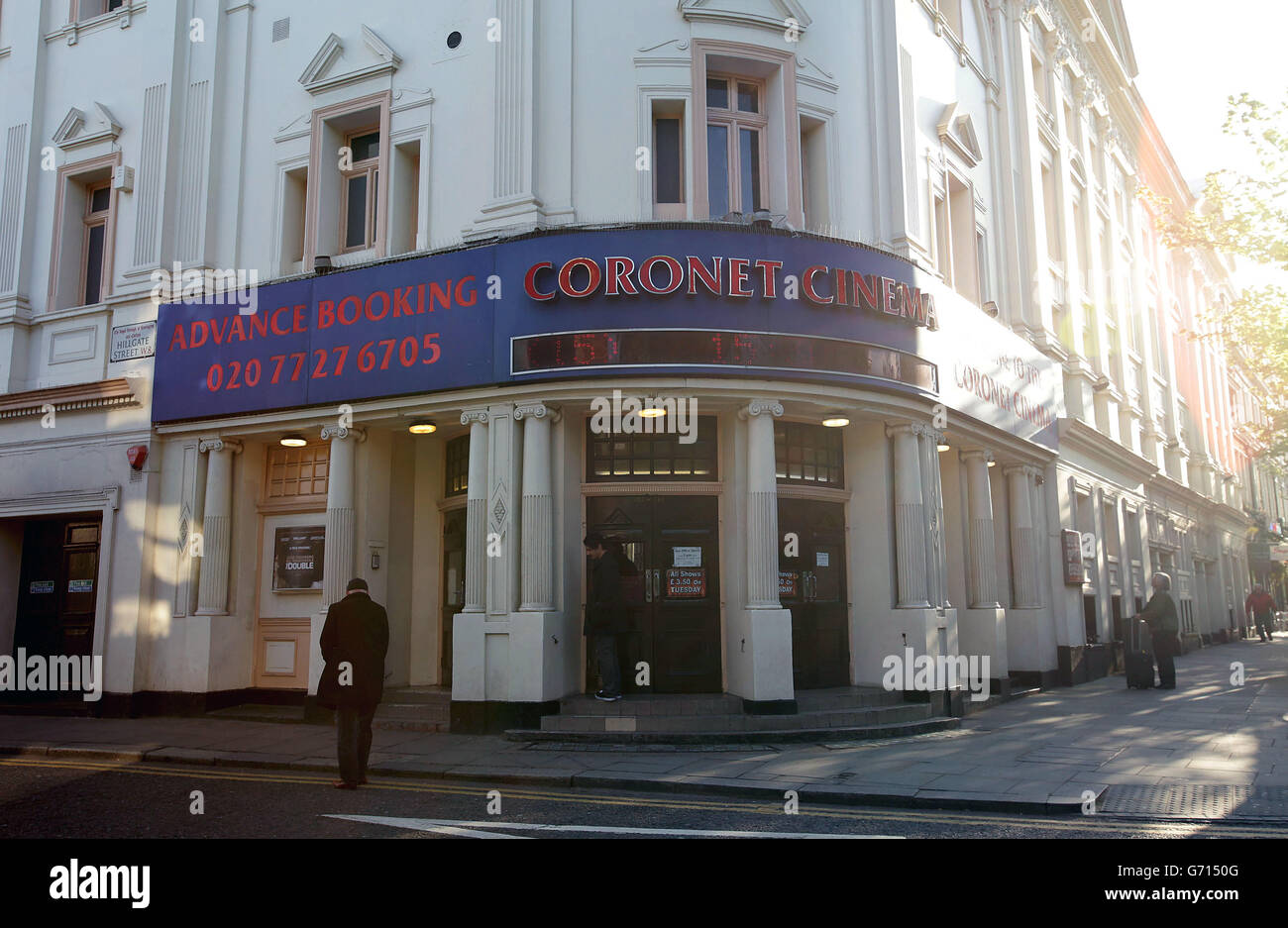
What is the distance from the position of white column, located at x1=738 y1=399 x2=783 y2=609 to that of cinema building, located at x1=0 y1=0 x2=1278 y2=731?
5cm

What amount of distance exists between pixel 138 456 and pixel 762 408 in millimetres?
9418

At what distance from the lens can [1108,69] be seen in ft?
86.8

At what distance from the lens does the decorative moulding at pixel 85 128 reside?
15.9m

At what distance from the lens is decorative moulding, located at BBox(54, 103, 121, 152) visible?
1588 cm

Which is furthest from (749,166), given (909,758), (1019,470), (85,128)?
(85,128)

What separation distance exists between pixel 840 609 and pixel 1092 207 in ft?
53.1

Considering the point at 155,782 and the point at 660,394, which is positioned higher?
the point at 660,394

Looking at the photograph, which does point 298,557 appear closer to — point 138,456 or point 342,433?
point 342,433

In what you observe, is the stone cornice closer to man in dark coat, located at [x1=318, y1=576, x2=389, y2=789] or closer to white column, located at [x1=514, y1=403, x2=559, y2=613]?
white column, located at [x1=514, y1=403, x2=559, y2=613]

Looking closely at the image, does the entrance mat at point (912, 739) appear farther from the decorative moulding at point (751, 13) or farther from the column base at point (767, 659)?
the decorative moulding at point (751, 13)

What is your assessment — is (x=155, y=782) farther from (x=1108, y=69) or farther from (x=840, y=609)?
(x=1108, y=69)
